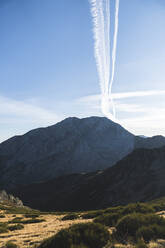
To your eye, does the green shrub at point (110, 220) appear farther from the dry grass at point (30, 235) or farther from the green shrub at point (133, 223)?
the dry grass at point (30, 235)

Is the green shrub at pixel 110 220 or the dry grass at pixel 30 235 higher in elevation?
the green shrub at pixel 110 220

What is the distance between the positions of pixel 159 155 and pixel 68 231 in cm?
11281

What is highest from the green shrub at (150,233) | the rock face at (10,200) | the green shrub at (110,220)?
the green shrub at (150,233)

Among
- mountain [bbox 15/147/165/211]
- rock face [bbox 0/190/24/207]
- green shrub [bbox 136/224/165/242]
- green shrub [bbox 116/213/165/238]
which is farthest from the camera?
mountain [bbox 15/147/165/211]

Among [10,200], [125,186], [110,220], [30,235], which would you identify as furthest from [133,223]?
[125,186]

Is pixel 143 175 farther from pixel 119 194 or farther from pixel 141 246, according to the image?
pixel 141 246

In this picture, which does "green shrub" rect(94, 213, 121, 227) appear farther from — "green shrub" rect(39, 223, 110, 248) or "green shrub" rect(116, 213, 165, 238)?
"green shrub" rect(39, 223, 110, 248)

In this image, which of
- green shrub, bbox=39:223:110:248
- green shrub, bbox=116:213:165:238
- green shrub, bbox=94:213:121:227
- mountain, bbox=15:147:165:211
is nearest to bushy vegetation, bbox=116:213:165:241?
green shrub, bbox=116:213:165:238

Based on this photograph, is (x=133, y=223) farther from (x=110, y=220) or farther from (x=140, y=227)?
(x=110, y=220)

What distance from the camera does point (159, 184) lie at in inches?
3418

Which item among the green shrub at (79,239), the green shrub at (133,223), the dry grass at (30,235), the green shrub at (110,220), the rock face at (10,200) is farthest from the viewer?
the rock face at (10,200)

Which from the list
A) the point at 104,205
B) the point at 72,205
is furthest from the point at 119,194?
the point at 72,205

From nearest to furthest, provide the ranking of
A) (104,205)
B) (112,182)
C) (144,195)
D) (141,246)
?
1. (141,246)
2. (144,195)
3. (104,205)
4. (112,182)

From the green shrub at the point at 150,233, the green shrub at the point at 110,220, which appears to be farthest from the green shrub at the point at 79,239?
the green shrub at the point at 110,220
